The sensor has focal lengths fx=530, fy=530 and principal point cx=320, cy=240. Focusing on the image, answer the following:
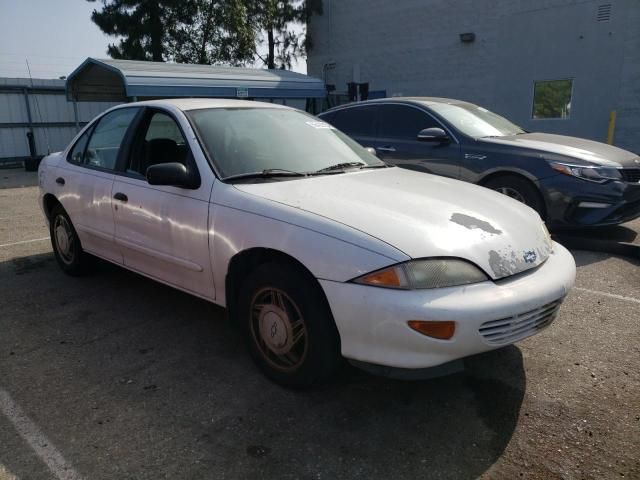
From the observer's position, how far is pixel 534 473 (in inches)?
87.7

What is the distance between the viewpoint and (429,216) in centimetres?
274

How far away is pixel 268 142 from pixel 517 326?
1.94m

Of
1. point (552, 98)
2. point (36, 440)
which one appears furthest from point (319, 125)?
point (552, 98)

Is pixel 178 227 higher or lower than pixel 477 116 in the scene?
lower

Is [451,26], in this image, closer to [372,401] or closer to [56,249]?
[56,249]

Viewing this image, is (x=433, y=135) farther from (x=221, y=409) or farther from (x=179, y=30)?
(x=179, y=30)

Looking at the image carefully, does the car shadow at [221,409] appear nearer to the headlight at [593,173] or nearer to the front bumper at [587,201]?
the front bumper at [587,201]

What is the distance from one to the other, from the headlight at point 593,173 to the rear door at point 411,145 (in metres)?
1.23

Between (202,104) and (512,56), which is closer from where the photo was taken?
(202,104)

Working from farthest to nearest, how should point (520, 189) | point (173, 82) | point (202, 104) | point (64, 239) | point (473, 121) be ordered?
point (173, 82) → point (473, 121) → point (520, 189) → point (64, 239) → point (202, 104)

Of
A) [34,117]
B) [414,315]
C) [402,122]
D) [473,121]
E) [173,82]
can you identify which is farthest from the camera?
[34,117]

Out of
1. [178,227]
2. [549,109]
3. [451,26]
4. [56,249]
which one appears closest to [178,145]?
[178,227]

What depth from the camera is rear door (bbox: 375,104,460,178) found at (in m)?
6.33

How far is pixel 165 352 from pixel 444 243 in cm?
192
